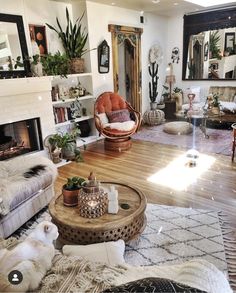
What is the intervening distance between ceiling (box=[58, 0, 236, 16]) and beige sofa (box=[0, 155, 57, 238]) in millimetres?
3508

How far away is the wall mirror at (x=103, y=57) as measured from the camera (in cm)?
509

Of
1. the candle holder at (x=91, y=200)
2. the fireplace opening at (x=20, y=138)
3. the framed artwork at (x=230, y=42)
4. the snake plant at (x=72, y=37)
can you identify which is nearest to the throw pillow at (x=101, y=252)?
the candle holder at (x=91, y=200)

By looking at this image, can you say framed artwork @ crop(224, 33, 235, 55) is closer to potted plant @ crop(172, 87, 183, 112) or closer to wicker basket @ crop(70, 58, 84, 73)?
potted plant @ crop(172, 87, 183, 112)

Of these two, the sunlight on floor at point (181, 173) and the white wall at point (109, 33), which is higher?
the white wall at point (109, 33)

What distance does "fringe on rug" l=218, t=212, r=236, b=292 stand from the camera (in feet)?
6.21

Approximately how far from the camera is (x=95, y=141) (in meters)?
5.34

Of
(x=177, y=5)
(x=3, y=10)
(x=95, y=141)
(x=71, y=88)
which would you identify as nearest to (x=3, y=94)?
(x=3, y=10)

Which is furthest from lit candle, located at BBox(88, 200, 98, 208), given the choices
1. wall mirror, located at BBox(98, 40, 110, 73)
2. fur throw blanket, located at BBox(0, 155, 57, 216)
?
wall mirror, located at BBox(98, 40, 110, 73)

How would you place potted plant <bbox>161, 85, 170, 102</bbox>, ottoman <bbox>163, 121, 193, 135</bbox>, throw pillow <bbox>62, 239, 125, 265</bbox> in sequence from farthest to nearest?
potted plant <bbox>161, 85, 170, 102</bbox> → ottoman <bbox>163, 121, 193, 135</bbox> → throw pillow <bbox>62, 239, 125, 265</bbox>

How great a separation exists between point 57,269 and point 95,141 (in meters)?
4.08

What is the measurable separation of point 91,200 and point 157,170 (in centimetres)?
198

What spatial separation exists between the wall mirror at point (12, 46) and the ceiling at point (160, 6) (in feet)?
5.44

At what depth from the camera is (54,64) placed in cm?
426

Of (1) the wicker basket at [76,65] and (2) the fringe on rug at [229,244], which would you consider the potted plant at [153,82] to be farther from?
(2) the fringe on rug at [229,244]
